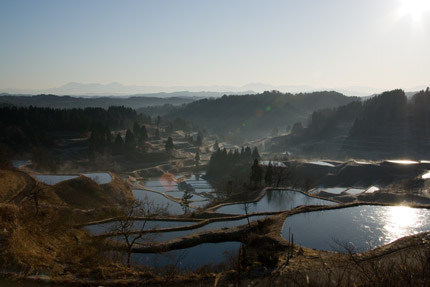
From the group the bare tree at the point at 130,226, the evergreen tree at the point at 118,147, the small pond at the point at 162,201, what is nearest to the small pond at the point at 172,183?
the small pond at the point at 162,201

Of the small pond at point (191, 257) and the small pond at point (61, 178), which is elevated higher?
the small pond at point (191, 257)

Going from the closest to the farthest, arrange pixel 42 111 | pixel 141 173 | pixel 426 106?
pixel 141 173, pixel 42 111, pixel 426 106

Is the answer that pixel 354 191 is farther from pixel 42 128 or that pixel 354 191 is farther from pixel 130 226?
pixel 42 128

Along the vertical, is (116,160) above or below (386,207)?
below

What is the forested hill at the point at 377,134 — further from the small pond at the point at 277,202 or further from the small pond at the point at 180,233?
the small pond at the point at 180,233

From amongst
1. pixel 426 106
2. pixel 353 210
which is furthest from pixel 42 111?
pixel 426 106

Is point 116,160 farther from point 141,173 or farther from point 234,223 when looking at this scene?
point 234,223

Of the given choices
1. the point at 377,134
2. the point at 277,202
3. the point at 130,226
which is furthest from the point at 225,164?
the point at 130,226

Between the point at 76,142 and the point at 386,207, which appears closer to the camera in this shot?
Answer: the point at 386,207
